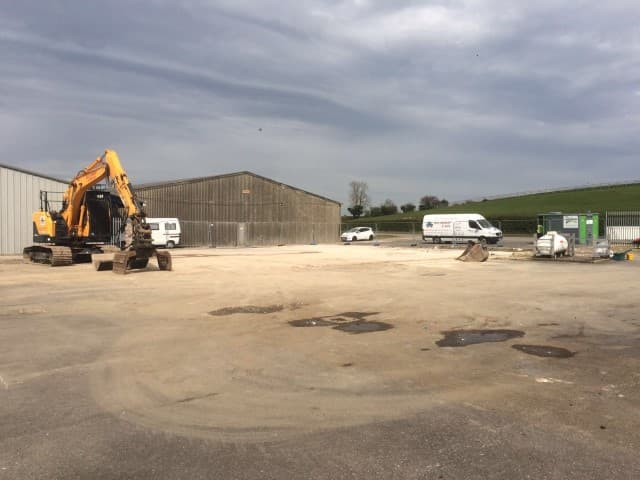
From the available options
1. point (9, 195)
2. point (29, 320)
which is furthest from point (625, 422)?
point (9, 195)

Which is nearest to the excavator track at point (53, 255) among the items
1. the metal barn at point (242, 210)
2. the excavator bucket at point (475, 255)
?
the excavator bucket at point (475, 255)

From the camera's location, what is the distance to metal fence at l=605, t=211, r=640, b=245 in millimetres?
32062

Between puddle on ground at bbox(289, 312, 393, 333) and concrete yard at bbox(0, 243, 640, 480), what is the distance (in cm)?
6

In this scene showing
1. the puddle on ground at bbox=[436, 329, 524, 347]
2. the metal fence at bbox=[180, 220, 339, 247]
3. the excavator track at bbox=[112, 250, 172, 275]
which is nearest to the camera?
the puddle on ground at bbox=[436, 329, 524, 347]

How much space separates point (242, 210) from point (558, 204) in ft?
211

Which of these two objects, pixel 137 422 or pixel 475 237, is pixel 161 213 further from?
pixel 137 422

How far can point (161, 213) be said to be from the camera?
42.7 metres

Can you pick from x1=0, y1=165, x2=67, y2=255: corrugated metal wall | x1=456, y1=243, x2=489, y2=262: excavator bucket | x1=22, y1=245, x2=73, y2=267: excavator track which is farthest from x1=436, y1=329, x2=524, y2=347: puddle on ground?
x1=0, y1=165, x2=67, y2=255: corrugated metal wall

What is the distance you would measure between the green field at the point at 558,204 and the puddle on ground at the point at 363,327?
193 feet

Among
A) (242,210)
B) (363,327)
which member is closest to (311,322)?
(363,327)

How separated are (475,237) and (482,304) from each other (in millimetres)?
31819

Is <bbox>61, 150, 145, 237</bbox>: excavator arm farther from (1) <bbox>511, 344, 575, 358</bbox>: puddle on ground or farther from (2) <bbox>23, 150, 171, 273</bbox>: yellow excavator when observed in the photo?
(1) <bbox>511, 344, 575, 358</bbox>: puddle on ground

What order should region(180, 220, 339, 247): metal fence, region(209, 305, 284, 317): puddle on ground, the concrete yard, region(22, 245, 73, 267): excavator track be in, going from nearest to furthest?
1. the concrete yard
2. region(209, 305, 284, 317): puddle on ground
3. region(22, 245, 73, 267): excavator track
4. region(180, 220, 339, 247): metal fence

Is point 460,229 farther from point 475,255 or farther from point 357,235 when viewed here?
point 475,255
